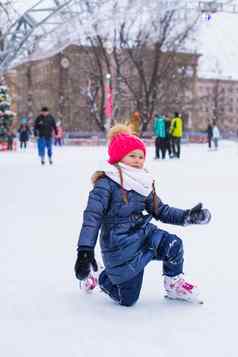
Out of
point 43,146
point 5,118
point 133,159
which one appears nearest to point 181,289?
point 133,159

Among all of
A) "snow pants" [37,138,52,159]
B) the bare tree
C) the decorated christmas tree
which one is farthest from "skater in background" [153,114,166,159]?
the bare tree

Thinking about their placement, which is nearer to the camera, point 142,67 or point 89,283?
point 89,283

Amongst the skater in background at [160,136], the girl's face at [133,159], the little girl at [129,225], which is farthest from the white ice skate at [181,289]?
the skater in background at [160,136]

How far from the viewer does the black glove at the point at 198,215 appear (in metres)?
3.16

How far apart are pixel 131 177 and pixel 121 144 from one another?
0.58 ft

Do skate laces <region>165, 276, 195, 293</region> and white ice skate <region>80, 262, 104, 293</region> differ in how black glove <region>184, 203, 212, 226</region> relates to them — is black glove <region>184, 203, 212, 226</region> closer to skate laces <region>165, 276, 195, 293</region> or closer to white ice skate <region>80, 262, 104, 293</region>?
skate laces <region>165, 276, 195, 293</region>

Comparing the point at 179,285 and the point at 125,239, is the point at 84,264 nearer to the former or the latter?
the point at 125,239

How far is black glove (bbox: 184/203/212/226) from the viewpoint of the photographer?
3.16 m

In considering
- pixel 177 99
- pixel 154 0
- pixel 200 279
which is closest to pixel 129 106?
pixel 177 99

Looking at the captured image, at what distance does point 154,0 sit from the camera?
54.8 ft

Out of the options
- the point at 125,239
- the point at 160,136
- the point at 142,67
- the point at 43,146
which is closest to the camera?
the point at 125,239

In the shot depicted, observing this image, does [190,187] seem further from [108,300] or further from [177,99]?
[177,99]

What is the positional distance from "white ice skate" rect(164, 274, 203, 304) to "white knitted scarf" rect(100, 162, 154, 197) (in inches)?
18.2

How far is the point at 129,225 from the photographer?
3.21 m
